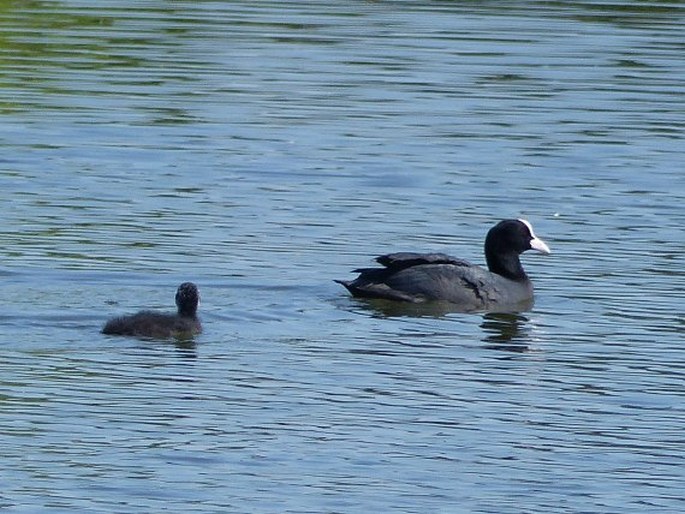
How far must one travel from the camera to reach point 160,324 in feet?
50.1

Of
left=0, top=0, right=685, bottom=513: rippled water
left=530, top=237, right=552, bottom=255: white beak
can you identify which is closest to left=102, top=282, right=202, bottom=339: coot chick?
left=0, top=0, right=685, bottom=513: rippled water

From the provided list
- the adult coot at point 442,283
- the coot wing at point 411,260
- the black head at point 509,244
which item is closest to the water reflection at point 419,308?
the adult coot at point 442,283

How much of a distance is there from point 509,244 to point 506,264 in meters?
0.24

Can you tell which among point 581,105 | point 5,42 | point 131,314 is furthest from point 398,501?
point 5,42

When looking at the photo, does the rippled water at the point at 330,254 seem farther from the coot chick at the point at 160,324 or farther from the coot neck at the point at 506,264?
the coot neck at the point at 506,264

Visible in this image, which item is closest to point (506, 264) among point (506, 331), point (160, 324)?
point (506, 331)

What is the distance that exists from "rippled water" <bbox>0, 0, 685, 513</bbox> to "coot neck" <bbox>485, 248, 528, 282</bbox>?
245 millimetres

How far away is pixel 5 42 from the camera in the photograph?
100 ft

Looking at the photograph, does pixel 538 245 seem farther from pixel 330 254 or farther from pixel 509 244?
pixel 330 254

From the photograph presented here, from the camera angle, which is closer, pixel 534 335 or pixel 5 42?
pixel 534 335

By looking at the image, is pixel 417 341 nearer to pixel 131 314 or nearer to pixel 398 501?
pixel 131 314

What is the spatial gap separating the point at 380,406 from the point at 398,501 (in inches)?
82.7

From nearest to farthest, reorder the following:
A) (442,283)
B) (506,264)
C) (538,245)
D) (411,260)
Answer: (411,260) → (442,283) → (506,264) → (538,245)

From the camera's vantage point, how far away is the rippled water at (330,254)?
39.7 ft
